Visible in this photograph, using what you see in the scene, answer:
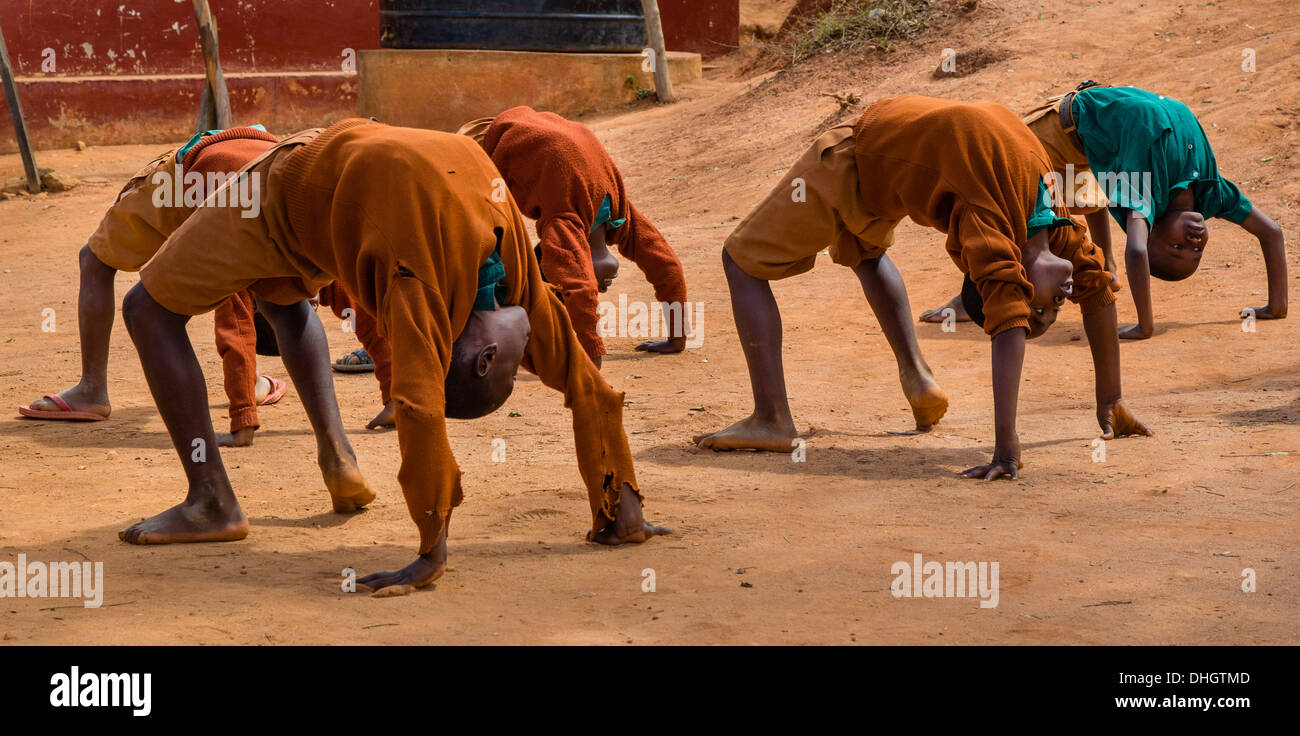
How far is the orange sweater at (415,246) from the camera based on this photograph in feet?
8.97

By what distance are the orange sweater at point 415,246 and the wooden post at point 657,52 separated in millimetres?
9574

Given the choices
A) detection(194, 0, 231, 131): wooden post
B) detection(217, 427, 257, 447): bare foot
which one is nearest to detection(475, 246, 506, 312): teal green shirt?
detection(217, 427, 257, 447): bare foot

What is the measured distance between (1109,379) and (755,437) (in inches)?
46.6

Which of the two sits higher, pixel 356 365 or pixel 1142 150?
pixel 1142 150

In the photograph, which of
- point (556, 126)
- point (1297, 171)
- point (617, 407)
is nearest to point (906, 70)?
point (1297, 171)

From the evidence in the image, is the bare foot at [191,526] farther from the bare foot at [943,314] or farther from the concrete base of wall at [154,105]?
the concrete base of wall at [154,105]

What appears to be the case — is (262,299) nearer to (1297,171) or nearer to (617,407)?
(617,407)

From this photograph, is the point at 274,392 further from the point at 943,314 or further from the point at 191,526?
the point at 943,314

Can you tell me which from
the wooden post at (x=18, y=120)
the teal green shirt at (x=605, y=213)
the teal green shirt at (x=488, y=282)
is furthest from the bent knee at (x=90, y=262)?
the wooden post at (x=18, y=120)

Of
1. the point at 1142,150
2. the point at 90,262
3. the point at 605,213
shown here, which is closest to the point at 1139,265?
the point at 1142,150

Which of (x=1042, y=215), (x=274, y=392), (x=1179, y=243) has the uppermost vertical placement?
(x=1042, y=215)

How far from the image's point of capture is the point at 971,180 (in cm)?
376

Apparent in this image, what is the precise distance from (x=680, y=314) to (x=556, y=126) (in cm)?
131

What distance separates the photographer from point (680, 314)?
6.12 meters
